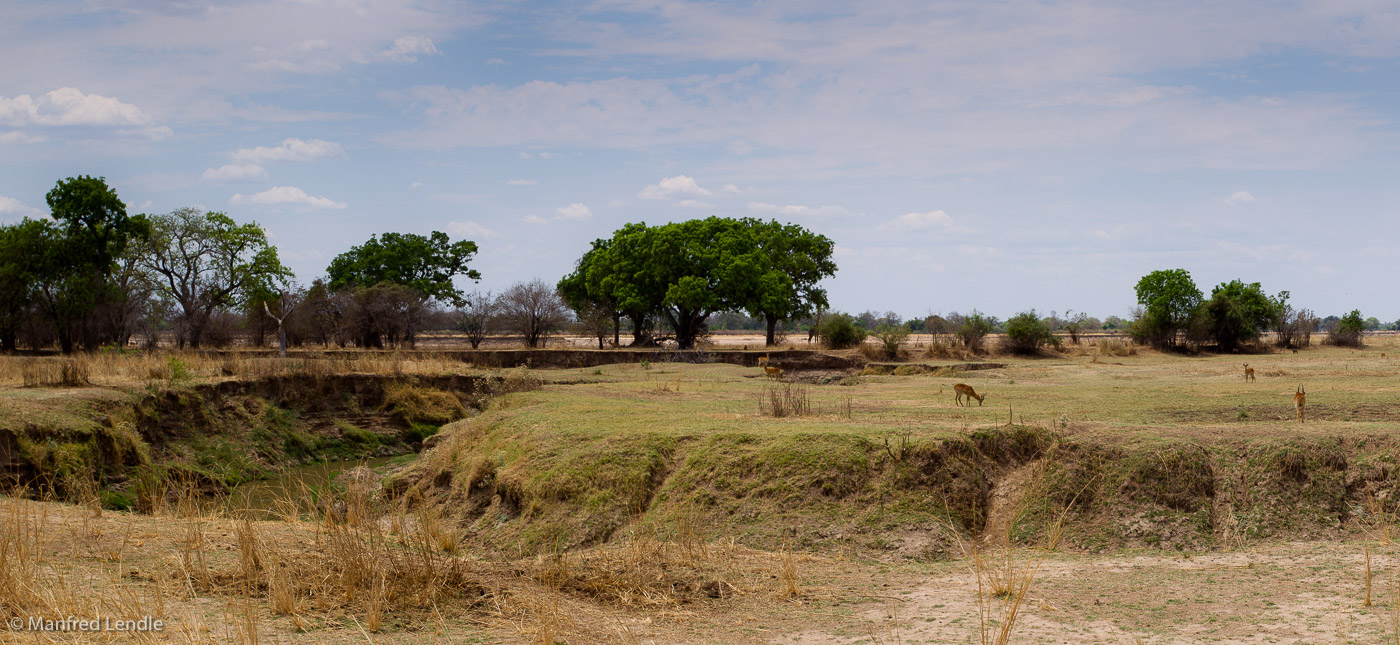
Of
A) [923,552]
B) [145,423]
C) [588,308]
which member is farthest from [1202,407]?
[588,308]

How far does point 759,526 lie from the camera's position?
9.34m

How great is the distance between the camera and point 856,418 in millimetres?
13273

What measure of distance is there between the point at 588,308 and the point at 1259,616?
5348cm

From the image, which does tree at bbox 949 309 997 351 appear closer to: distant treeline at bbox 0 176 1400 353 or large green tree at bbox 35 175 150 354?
distant treeline at bbox 0 176 1400 353

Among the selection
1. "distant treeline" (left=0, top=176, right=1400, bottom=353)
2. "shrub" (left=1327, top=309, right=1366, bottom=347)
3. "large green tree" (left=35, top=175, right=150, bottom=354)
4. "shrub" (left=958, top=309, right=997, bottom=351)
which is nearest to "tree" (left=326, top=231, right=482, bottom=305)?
"distant treeline" (left=0, top=176, right=1400, bottom=353)

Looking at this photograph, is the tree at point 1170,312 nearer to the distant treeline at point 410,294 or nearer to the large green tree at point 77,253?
the distant treeline at point 410,294

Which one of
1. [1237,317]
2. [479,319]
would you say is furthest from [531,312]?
[1237,317]

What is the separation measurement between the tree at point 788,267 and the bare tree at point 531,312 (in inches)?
524

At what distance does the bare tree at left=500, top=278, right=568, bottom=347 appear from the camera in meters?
56.0

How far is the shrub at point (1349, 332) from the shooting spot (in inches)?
1861

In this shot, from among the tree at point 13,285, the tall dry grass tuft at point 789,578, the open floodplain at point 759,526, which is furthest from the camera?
the tree at point 13,285

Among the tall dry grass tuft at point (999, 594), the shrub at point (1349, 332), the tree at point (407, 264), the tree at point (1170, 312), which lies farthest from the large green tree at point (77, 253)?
the shrub at point (1349, 332)

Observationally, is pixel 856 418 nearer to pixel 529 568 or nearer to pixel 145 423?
pixel 529 568

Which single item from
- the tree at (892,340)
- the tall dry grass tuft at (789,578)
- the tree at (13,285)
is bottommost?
the tall dry grass tuft at (789,578)
